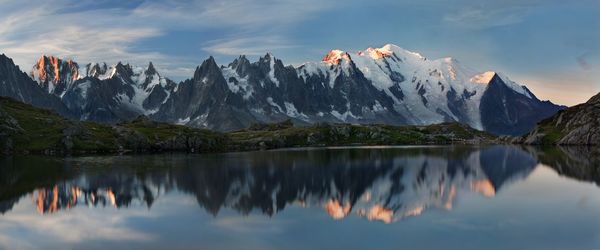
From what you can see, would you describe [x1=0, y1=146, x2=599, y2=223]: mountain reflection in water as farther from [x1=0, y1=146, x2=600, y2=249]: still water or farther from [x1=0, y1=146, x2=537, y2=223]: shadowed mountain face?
[x1=0, y1=146, x2=600, y2=249]: still water

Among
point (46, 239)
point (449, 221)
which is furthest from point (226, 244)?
point (449, 221)

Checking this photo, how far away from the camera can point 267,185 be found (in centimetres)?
10112

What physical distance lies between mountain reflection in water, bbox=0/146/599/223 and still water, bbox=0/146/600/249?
27 centimetres

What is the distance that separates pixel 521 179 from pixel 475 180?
9.43m

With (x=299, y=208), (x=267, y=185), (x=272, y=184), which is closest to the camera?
(x=299, y=208)

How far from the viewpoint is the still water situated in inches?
2159

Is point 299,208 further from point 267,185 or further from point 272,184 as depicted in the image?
point 272,184

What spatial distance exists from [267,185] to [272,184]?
1587mm

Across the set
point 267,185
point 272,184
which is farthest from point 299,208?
point 272,184

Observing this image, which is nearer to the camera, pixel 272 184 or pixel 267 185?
pixel 267 185

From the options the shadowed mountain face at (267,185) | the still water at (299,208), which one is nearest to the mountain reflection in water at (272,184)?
the shadowed mountain face at (267,185)

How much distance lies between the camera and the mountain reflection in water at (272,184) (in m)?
78.9

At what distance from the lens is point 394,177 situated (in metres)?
117

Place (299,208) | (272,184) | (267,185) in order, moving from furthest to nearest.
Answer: (272,184), (267,185), (299,208)
